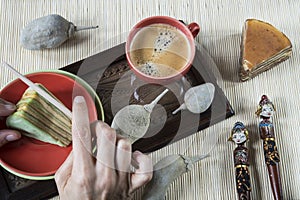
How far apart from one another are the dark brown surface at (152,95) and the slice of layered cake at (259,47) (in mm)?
87

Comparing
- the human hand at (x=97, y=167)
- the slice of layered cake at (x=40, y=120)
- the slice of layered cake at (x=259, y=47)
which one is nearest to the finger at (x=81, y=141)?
the human hand at (x=97, y=167)

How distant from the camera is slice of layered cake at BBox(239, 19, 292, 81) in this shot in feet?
3.26

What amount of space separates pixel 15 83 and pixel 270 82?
548 millimetres

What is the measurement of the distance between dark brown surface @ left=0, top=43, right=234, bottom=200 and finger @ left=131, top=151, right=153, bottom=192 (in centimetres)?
12

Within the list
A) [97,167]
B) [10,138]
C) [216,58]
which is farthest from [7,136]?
[216,58]

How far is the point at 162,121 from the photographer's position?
94cm

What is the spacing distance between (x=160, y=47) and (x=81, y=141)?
0.27 meters

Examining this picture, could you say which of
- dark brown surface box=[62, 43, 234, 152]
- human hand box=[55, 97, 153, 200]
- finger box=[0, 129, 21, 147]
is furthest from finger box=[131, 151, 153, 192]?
finger box=[0, 129, 21, 147]

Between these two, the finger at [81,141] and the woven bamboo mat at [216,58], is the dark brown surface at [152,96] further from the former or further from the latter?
the finger at [81,141]

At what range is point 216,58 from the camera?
1.05 meters

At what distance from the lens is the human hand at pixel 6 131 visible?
2.89 feet

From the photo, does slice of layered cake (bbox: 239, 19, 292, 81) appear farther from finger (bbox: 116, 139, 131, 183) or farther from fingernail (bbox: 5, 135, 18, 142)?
fingernail (bbox: 5, 135, 18, 142)

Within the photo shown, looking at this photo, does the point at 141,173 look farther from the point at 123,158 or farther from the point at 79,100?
the point at 79,100

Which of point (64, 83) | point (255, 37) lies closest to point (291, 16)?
point (255, 37)
